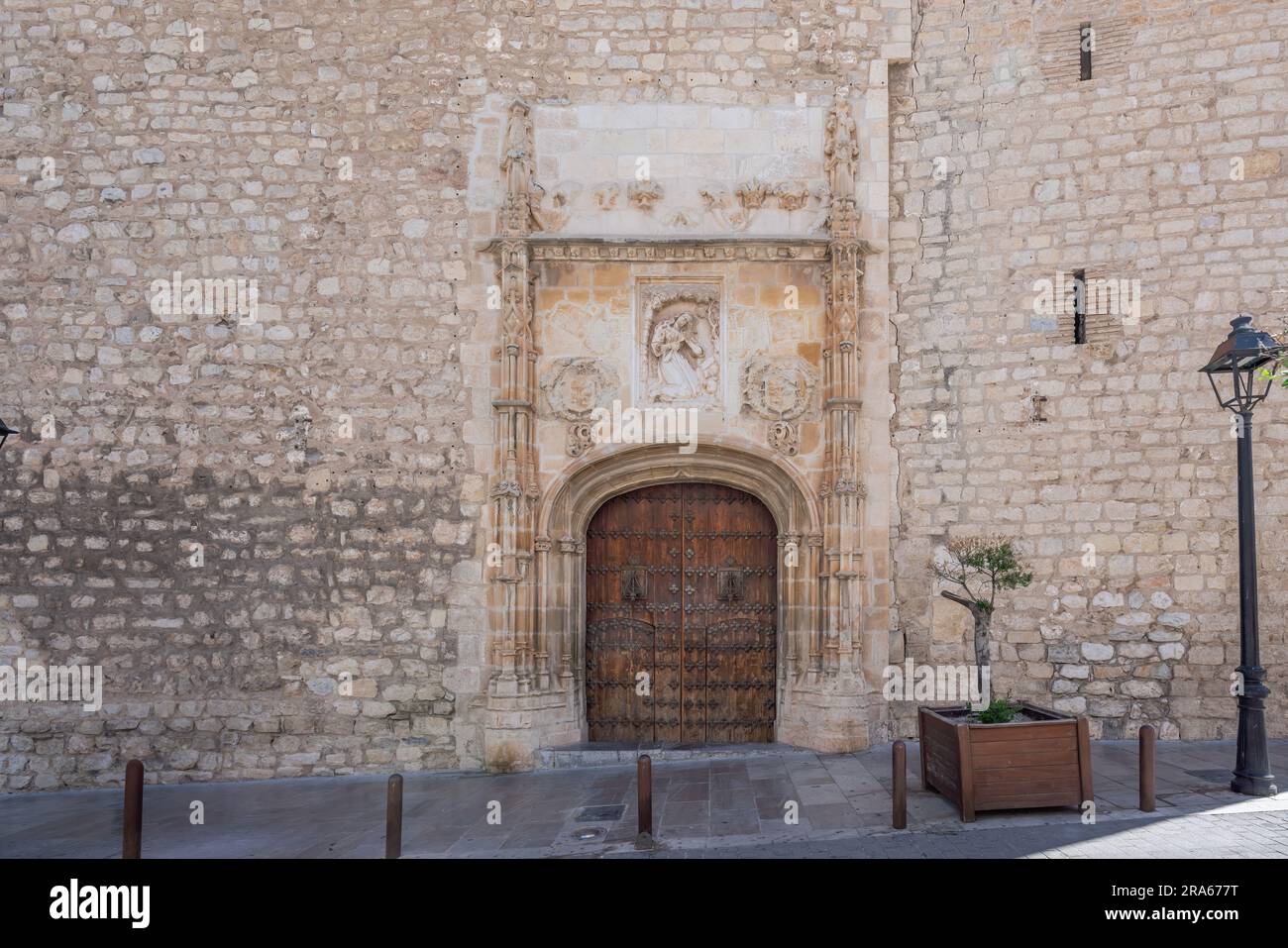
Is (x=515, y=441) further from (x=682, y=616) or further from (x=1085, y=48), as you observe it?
(x=1085, y=48)

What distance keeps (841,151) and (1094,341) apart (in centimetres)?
312

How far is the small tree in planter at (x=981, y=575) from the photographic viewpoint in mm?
6098

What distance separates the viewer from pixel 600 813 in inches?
236

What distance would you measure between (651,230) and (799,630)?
4.24 metres

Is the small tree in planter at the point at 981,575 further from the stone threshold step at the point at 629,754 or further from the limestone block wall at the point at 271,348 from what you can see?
the limestone block wall at the point at 271,348

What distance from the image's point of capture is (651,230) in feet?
26.7

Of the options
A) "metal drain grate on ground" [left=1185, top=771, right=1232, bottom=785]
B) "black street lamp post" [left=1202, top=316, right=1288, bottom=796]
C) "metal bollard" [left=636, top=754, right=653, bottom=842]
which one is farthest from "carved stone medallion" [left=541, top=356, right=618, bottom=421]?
"metal drain grate on ground" [left=1185, top=771, right=1232, bottom=785]

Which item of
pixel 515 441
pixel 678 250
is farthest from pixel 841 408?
pixel 515 441

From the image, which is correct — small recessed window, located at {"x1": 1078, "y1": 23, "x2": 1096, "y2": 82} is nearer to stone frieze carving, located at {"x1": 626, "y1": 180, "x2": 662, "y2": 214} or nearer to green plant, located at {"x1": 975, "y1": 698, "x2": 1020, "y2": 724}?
stone frieze carving, located at {"x1": 626, "y1": 180, "x2": 662, "y2": 214}

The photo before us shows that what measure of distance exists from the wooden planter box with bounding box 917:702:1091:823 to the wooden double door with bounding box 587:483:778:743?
9.23 ft

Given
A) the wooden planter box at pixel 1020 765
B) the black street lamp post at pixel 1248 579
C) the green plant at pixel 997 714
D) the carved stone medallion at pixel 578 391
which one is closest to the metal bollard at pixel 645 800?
the wooden planter box at pixel 1020 765

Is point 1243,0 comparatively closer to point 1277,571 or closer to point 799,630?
point 1277,571

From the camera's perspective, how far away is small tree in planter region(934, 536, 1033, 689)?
610cm

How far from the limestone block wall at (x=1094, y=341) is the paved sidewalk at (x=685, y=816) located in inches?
42.8
